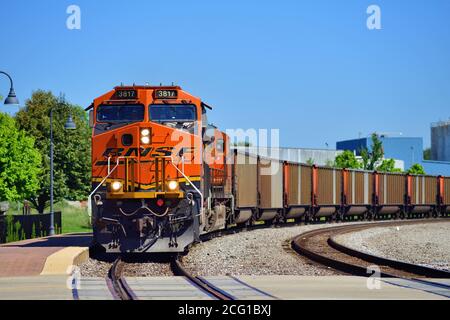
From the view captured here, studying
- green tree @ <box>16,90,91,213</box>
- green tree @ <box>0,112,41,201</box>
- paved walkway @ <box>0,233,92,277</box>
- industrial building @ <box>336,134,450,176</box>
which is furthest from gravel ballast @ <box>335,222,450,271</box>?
industrial building @ <box>336,134,450,176</box>

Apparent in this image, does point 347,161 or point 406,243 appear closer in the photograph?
point 406,243

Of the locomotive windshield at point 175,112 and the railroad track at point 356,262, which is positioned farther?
the locomotive windshield at point 175,112

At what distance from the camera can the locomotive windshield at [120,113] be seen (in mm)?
19219

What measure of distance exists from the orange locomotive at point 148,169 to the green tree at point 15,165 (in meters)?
28.2

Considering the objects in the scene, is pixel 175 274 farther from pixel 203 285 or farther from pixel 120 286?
pixel 120 286

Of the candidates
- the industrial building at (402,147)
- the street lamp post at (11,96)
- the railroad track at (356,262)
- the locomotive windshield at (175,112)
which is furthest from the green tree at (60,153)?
the industrial building at (402,147)

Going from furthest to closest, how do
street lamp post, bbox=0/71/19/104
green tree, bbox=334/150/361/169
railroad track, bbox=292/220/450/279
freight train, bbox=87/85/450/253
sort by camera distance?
green tree, bbox=334/150/361/169, street lamp post, bbox=0/71/19/104, freight train, bbox=87/85/450/253, railroad track, bbox=292/220/450/279

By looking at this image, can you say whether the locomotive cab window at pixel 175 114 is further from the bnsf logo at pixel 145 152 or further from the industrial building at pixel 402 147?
the industrial building at pixel 402 147

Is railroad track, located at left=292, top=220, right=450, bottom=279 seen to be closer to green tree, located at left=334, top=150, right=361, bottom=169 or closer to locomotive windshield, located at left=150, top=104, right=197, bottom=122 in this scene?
locomotive windshield, located at left=150, top=104, right=197, bottom=122

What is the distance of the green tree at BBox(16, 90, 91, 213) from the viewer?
183ft

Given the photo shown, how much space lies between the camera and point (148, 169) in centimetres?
1870

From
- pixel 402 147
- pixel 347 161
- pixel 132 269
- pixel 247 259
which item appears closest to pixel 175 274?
pixel 132 269

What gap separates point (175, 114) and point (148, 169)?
1634 millimetres
